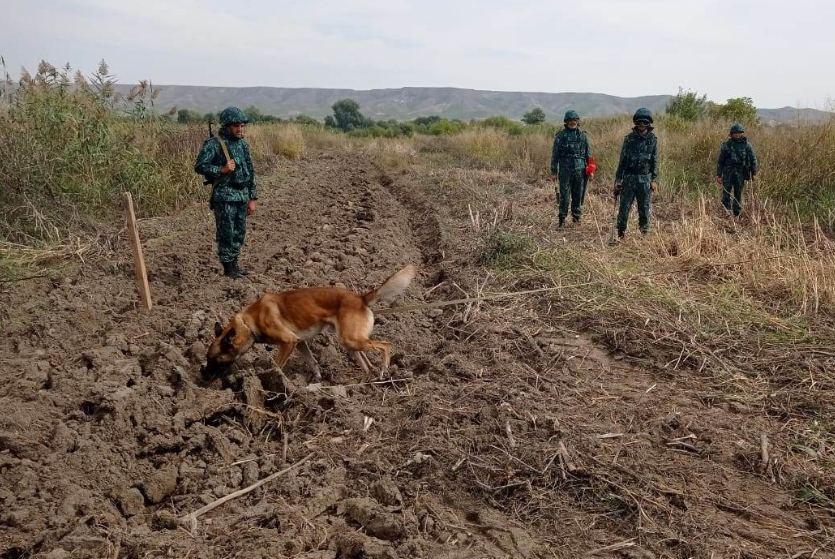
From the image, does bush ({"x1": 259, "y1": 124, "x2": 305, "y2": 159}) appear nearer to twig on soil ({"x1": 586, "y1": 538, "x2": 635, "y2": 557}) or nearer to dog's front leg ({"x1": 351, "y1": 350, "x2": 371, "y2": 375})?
dog's front leg ({"x1": 351, "y1": 350, "x2": 371, "y2": 375})

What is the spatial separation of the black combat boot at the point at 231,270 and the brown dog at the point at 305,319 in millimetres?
2490

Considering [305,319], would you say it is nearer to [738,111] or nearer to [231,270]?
[231,270]

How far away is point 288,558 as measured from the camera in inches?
108

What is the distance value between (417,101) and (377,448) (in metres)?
156

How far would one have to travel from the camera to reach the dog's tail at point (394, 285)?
4.62 metres

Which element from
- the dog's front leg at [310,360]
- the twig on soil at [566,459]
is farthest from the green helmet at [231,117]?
the twig on soil at [566,459]

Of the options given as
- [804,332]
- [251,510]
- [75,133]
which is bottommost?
[251,510]

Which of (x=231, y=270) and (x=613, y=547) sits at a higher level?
(x=231, y=270)

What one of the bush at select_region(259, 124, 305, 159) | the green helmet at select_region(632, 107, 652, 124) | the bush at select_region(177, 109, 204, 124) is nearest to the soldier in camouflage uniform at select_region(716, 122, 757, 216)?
the green helmet at select_region(632, 107, 652, 124)

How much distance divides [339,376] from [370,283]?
218 cm

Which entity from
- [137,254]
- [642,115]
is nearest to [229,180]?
[137,254]

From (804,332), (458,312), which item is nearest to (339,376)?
(458,312)

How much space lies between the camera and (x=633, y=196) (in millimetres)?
9266

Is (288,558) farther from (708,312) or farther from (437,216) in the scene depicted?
(437,216)
